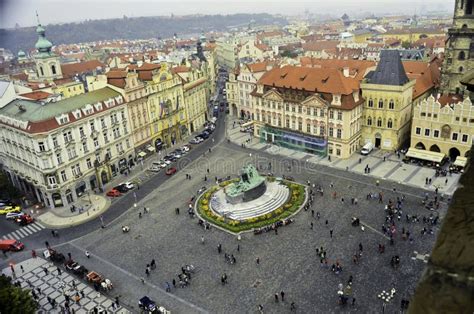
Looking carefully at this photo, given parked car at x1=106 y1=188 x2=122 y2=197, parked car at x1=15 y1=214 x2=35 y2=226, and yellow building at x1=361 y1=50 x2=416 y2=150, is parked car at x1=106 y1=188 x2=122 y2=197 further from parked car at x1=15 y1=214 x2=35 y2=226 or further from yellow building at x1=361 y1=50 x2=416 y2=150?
yellow building at x1=361 y1=50 x2=416 y2=150

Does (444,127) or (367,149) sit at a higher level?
(444,127)

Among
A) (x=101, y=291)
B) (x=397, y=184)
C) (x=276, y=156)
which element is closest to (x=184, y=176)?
(x=276, y=156)

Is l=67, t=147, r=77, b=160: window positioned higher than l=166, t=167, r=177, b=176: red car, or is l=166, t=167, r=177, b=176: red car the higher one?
l=67, t=147, r=77, b=160: window

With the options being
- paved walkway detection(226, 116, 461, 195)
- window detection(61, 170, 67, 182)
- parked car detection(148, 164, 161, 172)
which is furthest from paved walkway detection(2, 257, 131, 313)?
paved walkway detection(226, 116, 461, 195)

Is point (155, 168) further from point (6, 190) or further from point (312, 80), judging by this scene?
point (312, 80)

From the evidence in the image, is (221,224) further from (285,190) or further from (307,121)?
(307,121)

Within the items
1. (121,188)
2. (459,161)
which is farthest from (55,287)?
(459,161)

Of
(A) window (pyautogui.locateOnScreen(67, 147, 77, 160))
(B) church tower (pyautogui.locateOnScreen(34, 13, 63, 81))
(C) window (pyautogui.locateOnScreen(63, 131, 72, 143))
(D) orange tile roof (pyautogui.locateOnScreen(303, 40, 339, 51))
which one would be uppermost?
(B) church tower (pyautogui.locateOnScreen(34, 13, 63, 81))
